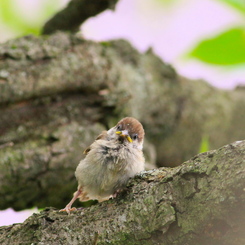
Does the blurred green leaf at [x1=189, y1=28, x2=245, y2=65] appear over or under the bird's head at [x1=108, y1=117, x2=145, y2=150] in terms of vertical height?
over

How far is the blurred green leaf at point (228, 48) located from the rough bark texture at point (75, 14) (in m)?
0.94

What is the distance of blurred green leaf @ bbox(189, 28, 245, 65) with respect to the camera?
11.0 ft

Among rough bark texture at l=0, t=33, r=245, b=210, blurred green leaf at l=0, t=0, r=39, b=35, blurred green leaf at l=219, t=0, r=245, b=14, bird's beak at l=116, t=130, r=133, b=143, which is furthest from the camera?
blurred green leaf at l=0, t=0, r=39, b=35

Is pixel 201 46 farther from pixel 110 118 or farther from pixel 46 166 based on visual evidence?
pixel 46 166

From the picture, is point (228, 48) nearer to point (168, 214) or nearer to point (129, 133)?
point (129, 133)

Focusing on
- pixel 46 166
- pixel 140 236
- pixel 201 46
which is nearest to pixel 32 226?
pixel 140 236

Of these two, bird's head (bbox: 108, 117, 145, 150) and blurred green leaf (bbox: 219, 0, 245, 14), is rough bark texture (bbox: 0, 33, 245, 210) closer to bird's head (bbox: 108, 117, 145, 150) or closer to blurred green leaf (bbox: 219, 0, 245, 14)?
bird's head (bbox: 108, 117, 145, 150)

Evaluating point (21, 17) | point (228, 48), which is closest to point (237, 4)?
point (228, 48)

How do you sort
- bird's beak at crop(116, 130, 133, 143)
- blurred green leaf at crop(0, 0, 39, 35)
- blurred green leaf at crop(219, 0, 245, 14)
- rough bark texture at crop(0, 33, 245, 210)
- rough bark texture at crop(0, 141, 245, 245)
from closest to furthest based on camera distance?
1. rough bark texture at crop(0, 141, 245, 245)
2. blurred green leaf at crop(219, 0, 245, 14)
3. bird's beak at crop(116, 130, 133, 143)
4. rough bark texture at crop(0, 33, 245, 210)
5. blurred green leaf at crop(0, 0, 39, 35)

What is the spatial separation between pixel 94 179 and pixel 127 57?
2.00 m

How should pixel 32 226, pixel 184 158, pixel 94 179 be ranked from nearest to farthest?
pixel 32 226 → pixel 94 179 → pixel 184 158

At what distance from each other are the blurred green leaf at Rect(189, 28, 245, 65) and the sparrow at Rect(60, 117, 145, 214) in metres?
1.03

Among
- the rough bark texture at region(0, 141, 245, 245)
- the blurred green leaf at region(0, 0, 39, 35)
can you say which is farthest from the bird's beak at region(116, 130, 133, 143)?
the blurred green leaf at region(0, 0, 39, 35)

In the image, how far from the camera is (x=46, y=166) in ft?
12.4
